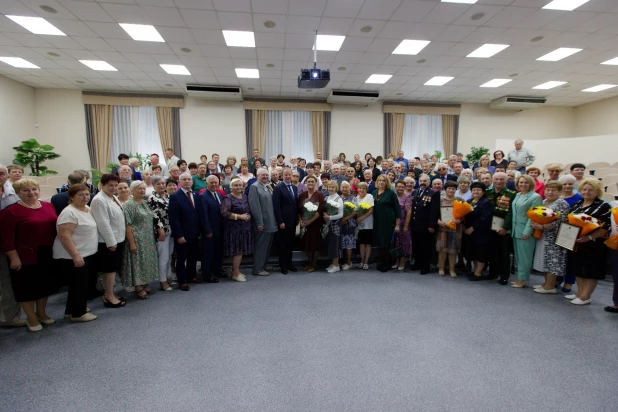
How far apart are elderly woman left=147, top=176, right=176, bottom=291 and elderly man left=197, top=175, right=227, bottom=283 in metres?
0.40

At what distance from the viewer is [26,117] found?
9.13 metres

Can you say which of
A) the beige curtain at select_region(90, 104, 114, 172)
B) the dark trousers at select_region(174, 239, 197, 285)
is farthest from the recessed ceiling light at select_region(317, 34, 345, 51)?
the beige curtain at select_region(90, 104, 114, 172)

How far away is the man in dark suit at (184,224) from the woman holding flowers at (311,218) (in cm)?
150

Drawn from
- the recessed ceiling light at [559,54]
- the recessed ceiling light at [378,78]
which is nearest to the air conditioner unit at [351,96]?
the recessed ceiling light at [378,78]

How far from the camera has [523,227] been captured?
379 centimetres

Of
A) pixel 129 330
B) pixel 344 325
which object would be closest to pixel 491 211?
pixel 344 325

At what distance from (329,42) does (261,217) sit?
14.2 feet

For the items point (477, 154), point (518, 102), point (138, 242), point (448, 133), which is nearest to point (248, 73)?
point (138, 242)

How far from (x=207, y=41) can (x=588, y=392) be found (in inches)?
295

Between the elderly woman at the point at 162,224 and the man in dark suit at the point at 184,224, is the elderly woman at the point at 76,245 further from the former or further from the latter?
the man in dark suit at the point at 184,224

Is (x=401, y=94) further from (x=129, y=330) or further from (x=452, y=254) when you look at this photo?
(x=129, y=330)

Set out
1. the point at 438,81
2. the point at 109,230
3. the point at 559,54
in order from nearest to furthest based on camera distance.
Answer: the point at 109,230, the point at 559,54, the point at 438,81

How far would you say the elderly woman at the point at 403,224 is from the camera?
→ 452 centimetres

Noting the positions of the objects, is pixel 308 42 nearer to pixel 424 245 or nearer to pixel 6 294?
pixel 424 245
